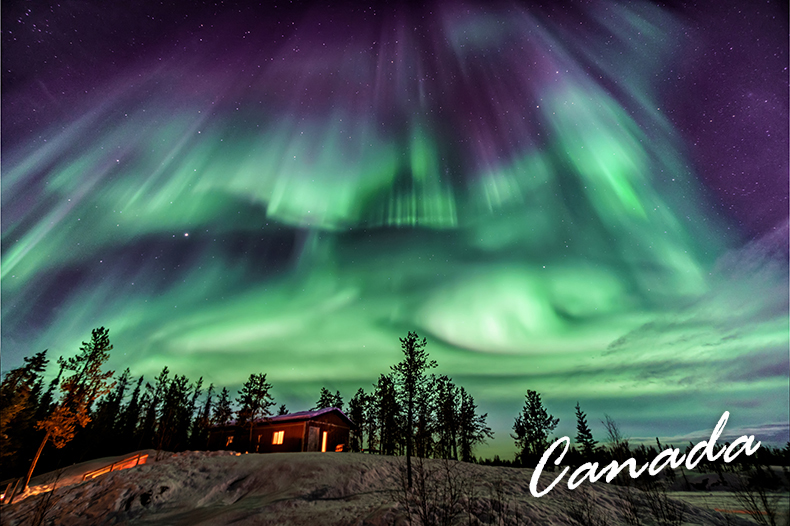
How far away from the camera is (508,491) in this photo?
70.6 ft

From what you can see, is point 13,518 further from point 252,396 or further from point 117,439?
point 117,439

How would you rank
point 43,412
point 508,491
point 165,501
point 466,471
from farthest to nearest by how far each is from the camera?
point 43,412 < point 466,471 < point 508,491 < point 165,501

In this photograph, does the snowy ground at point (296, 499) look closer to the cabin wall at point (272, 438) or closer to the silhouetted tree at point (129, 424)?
the cabin wall at point (272, 438)

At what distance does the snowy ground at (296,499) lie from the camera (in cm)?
1532

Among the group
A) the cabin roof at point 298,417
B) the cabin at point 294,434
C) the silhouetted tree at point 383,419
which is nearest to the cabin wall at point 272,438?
the cabin at point 294,434

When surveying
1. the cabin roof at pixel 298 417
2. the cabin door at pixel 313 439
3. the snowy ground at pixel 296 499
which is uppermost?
the cabin roof at pixel 298 417

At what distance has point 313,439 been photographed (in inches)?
1511

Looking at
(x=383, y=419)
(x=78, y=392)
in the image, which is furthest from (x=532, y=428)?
(x=78, y=392)

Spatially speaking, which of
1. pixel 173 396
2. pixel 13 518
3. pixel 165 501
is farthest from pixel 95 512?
pixel 173 396

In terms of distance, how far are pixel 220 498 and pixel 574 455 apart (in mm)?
61644

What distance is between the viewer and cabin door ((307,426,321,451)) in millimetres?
37906

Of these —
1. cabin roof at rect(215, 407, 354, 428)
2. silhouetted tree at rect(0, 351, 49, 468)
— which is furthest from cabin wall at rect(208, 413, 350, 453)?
silhouetted tree at rect(0, 351, 49, 468)

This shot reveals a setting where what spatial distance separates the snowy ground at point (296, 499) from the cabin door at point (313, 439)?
12.0m

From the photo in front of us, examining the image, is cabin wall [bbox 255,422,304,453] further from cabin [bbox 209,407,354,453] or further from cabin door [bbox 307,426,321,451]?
Answer: cabin door [bbox 307,426,321,451]
